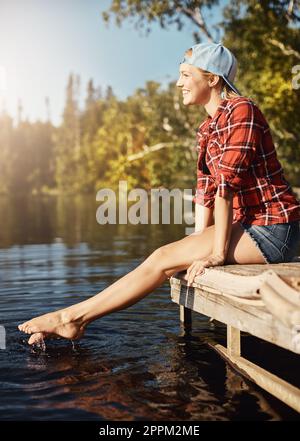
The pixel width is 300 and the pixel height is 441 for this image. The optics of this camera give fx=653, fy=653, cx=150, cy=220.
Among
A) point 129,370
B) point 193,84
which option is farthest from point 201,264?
point 193,84

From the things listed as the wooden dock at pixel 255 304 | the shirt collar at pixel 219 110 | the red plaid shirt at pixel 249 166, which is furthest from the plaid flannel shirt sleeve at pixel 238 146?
the wooden dock at pixel 255 304

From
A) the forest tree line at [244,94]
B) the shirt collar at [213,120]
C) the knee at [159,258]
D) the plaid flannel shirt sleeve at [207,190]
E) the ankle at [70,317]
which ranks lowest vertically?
the ankle at [70,317]

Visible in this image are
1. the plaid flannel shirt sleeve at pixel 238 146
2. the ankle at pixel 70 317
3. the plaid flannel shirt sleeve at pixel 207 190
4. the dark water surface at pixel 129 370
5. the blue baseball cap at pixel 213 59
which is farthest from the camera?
the plaid flannel shirt sleeve at pixel 207 190

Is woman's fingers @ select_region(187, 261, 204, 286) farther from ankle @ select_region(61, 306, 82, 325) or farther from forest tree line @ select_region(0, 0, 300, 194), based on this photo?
forest tree line @ select_region(0, 0, 300, 194)

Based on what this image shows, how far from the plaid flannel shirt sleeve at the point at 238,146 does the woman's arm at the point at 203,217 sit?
718mm

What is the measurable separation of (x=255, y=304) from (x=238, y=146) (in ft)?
3.61

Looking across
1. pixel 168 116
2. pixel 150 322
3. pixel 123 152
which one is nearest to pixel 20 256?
pixel 150 322

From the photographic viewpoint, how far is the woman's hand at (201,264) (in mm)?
4355

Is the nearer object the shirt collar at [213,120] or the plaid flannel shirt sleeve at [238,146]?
the plaid flannel shirt sleeve at [238,146]

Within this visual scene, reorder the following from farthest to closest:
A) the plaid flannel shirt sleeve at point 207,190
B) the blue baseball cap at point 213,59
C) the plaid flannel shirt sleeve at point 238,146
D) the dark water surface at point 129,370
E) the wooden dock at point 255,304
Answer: the plaid flannel shirt sleeve at point 207,190
the blue baseball cap at point 213,59
the plaid flannel shirt sleeve at point 238,146
the dark water surface at point 129,370
the wooden dock at point 255,304

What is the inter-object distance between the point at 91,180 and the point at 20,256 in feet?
249

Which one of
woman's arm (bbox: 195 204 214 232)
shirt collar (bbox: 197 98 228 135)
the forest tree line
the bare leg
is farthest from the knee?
the forest tree line

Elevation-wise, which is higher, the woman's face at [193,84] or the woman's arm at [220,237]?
the woman's face at [193,84]

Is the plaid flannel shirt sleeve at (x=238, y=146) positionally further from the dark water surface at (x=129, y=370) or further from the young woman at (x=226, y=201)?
the dark water surface at (x=129, y=370)
